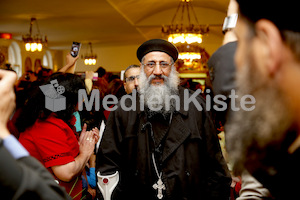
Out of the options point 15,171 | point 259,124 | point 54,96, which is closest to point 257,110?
point 259,124

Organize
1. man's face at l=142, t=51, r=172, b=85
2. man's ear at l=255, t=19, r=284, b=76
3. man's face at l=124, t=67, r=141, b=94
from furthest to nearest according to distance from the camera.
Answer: man's face at l=124, t=67, r=141, b=94 < man's face at l=142, t=51, r=172, b=85 < man's ear at l=255, t=19, r=284, b=76

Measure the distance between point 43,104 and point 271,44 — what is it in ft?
6.18

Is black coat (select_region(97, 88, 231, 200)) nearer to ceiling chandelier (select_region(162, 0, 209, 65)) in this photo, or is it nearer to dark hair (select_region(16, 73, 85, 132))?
dark hair (select_region(16, 73, 85, 132))

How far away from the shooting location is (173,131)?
2213 millimetres

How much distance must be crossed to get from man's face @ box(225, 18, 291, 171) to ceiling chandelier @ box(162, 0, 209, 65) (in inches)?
345

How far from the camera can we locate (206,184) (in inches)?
86.5

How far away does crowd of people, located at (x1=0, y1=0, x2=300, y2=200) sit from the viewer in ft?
2.30

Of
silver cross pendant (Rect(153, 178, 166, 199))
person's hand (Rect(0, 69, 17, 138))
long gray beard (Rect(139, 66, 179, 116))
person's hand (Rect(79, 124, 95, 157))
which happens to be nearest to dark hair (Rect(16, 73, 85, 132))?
person's hand (Rect(79, 124, 95, 157))

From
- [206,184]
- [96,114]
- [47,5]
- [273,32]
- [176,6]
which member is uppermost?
[176,6]

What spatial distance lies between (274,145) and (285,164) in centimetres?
5

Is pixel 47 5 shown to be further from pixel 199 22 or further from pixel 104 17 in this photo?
pixel 199 22

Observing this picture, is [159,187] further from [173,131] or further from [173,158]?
[173,131]

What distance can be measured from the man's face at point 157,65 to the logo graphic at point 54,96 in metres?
0.79

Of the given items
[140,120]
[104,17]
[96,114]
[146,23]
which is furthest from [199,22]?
[140,120]
